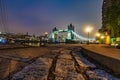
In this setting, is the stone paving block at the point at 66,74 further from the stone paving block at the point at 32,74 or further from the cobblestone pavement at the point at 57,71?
the stone paving block at the point at 32,74

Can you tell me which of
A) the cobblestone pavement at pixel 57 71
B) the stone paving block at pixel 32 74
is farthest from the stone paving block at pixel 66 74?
the stone paving block at pixel 32 74

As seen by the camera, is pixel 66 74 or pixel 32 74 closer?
pixel 32 74

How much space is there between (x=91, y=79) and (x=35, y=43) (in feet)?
183

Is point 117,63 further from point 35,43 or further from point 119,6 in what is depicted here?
point 35,43

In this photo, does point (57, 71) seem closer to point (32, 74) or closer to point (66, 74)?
point (66, 74)

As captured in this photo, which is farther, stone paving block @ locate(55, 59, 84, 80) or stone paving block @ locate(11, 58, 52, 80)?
stone paving block @ locate(55, 59, 84, 80)

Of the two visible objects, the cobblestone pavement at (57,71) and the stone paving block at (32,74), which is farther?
the cobblestone pavement at (57,71)

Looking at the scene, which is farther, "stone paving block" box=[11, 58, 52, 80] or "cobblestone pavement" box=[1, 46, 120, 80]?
"cobblestone pavement" box=[1, 46, 120, 80]

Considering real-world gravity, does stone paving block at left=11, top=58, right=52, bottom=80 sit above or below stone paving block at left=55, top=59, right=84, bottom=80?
above

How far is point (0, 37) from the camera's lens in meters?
125

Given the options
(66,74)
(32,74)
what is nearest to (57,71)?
(66,74)

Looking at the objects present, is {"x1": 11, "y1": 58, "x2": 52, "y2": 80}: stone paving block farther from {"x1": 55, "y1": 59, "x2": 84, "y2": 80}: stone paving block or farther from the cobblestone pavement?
{"x1": 55, "y1": 59, "x2": 84, "y2": 80}: stone paving block

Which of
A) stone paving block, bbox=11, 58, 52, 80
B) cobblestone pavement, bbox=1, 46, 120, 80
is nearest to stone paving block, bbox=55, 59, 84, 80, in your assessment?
cobblestone pavement, bbox=1, 46, 120, 80

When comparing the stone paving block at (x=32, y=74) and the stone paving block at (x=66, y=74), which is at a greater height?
the stone paving block at (x=32, y=74)
